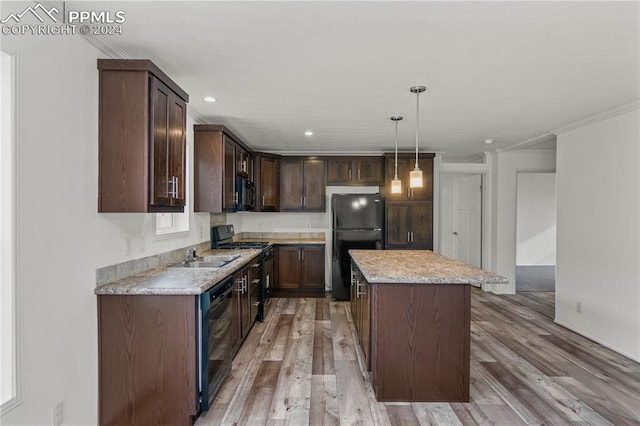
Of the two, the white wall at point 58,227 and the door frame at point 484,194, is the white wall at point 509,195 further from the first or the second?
the white wall at point 58,227

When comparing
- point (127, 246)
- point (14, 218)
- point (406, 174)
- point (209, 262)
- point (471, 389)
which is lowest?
point (471, 389)

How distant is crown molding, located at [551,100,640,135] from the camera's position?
3.13 metres

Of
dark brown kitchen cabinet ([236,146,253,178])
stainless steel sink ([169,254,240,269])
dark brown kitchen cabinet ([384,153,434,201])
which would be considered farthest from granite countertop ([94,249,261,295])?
dark brown kitchen cabinet ([384,153,434,201])

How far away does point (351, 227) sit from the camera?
5121 millimetres

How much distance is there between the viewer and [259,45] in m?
2.05

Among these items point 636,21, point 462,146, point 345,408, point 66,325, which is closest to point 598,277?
point 462,146

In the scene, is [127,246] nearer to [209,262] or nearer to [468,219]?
[209,262]

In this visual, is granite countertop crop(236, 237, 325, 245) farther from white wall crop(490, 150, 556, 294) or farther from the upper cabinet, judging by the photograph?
the upper cabinet

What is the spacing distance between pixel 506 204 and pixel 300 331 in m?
4.00

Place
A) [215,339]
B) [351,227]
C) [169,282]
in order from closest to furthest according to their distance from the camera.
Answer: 1. [169,282]
2. [215,339]
3. [351,227]

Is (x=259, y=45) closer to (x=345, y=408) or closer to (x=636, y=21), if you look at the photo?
(x=636, y=21)

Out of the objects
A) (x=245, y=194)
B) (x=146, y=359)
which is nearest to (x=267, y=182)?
(x=245, y=194)

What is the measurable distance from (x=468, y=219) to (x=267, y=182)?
3896 millimetres

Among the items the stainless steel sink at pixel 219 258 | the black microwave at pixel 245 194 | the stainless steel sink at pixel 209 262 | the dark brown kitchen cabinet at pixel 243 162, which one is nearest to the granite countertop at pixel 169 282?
the stainless steel sink at pixel 209 262
